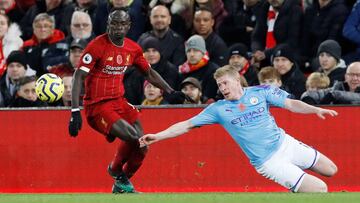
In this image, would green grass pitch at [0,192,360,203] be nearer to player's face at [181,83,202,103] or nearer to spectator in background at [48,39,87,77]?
player's face at [181,83,202,103]

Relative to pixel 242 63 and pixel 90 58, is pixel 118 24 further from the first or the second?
pixel 242 63

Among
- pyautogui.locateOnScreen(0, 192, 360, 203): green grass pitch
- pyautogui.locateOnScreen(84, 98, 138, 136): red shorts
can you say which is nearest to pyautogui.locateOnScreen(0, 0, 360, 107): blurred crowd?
pyautogui.locateOnScreen(84, 98, 138, 136): red shorts

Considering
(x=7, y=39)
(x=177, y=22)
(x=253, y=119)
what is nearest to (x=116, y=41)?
(x=253, y=119)

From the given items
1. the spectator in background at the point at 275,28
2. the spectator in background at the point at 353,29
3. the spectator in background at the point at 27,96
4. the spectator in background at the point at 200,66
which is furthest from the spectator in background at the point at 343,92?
the spectator in background at the point at 27,96

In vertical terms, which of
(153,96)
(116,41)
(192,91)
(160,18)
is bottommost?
(153,96)

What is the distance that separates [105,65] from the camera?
13992mm

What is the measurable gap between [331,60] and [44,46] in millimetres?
4721

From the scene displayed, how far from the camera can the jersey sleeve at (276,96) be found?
12891mm

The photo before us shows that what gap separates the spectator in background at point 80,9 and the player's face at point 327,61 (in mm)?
4108

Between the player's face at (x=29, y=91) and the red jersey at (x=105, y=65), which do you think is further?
the player's face at (x=29, y=91)

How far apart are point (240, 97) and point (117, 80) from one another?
1877mm

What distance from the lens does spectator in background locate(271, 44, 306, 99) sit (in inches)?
630

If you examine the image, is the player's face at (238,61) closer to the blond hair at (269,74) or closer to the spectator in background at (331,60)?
the blond hair at (269,74)

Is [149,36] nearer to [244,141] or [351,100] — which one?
[351,100]
